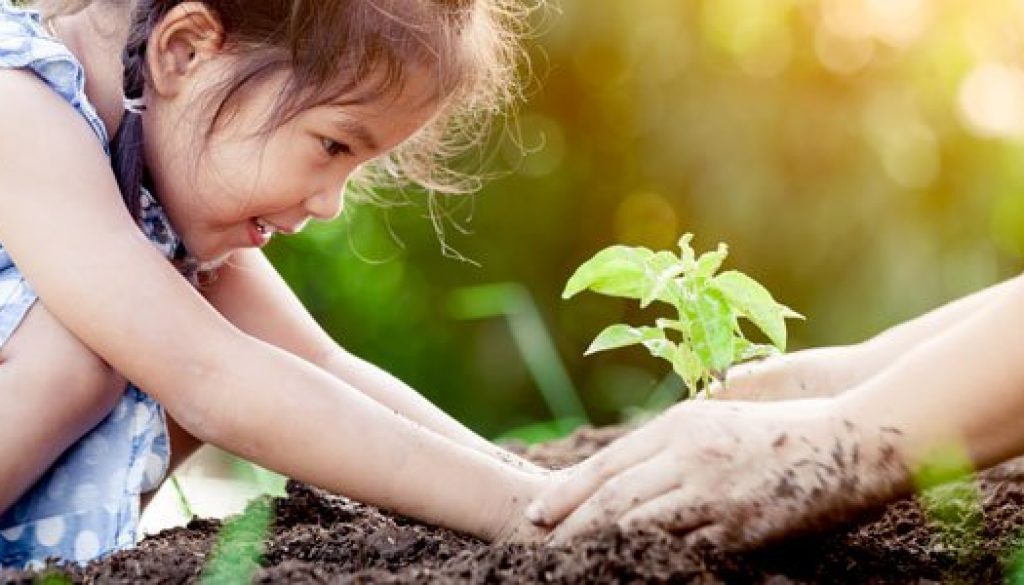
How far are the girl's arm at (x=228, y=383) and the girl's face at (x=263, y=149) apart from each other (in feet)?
0.92

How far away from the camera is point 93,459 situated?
239 centimetres

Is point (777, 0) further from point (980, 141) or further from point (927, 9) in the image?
point (980, 141)

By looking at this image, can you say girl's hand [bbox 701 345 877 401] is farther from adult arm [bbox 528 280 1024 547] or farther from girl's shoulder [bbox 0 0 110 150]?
girl's shoulder [bbox 0 0 110 150]

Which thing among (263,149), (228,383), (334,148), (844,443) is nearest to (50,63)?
(263,149)

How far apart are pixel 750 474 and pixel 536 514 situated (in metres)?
0.32

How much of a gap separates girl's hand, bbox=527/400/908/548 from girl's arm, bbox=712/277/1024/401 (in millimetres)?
462

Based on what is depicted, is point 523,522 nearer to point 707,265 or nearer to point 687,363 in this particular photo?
point 687,363

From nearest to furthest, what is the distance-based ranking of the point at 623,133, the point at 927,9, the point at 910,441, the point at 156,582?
the point at 910,441, the point at 156,582, the point at 927,9, the point at 623,133

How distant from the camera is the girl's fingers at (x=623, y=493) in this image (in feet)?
5.87

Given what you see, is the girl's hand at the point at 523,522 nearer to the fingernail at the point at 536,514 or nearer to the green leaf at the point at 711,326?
the fingernail at the point at 536,514

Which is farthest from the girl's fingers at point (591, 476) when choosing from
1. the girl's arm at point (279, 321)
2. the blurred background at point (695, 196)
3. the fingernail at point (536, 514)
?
the blurred background at point (695, 196)

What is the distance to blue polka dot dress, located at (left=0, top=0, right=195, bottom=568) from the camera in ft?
7.64

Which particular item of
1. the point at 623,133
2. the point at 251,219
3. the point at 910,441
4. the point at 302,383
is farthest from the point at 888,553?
the point at 623,133

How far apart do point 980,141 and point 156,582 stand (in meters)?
3.03
